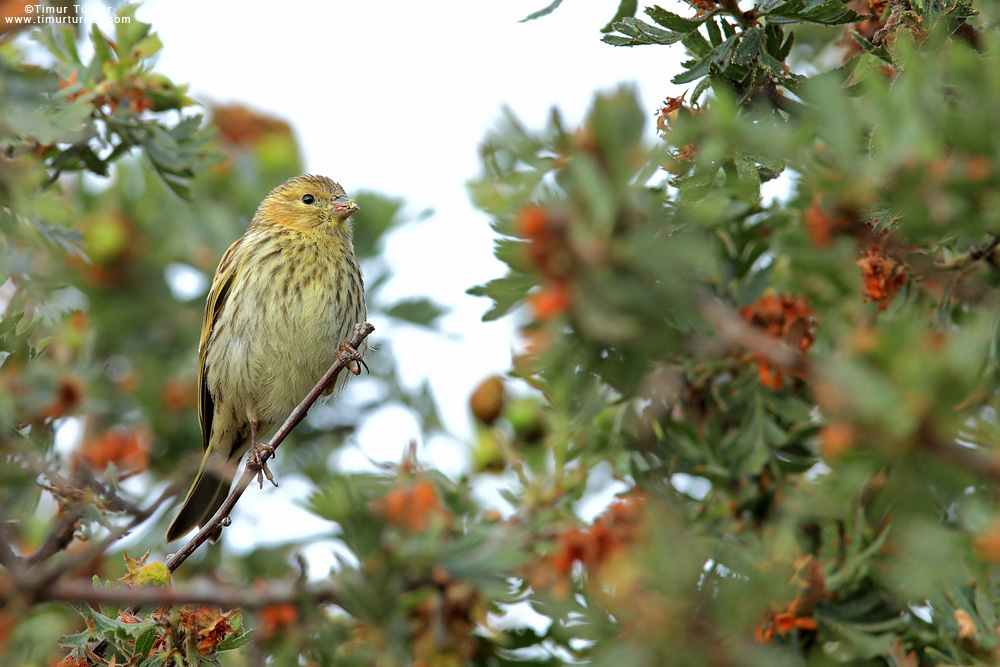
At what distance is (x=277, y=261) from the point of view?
16.6ft

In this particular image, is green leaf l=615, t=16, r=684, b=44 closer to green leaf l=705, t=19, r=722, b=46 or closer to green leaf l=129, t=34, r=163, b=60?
green leaf l=705, t=19, r=722, b=46

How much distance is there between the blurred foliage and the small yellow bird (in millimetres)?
584

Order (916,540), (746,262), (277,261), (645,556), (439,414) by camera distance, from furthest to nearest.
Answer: (277,261) → (439,414) → (746,262) → (645,556) → (916,540)

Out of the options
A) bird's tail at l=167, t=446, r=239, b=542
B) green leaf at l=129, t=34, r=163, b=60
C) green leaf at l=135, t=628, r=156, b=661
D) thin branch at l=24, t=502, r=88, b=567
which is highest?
green leaf at l=129, t=34, r=163, b=60

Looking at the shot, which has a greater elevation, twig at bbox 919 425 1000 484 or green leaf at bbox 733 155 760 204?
green leaf at bbox 733 155 760 204

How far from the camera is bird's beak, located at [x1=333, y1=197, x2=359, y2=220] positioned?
201 inches

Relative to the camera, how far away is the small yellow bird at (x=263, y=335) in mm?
4895

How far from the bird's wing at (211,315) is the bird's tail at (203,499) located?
22cm

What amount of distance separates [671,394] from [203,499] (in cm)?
260

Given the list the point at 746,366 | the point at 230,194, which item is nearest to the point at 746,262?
the point at 746,366

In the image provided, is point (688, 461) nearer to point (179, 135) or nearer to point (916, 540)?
point (916, 540)

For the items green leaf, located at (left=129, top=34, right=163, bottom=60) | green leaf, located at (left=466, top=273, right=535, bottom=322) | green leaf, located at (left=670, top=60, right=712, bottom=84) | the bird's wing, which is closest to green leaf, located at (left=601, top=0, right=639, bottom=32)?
green leaf, located at (left=670, top=60, right=712, bottom=84)

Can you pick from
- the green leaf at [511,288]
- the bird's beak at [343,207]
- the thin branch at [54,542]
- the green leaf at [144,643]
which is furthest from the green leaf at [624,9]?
the bird's beak at [343,207]

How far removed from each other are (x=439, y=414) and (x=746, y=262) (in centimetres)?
153
